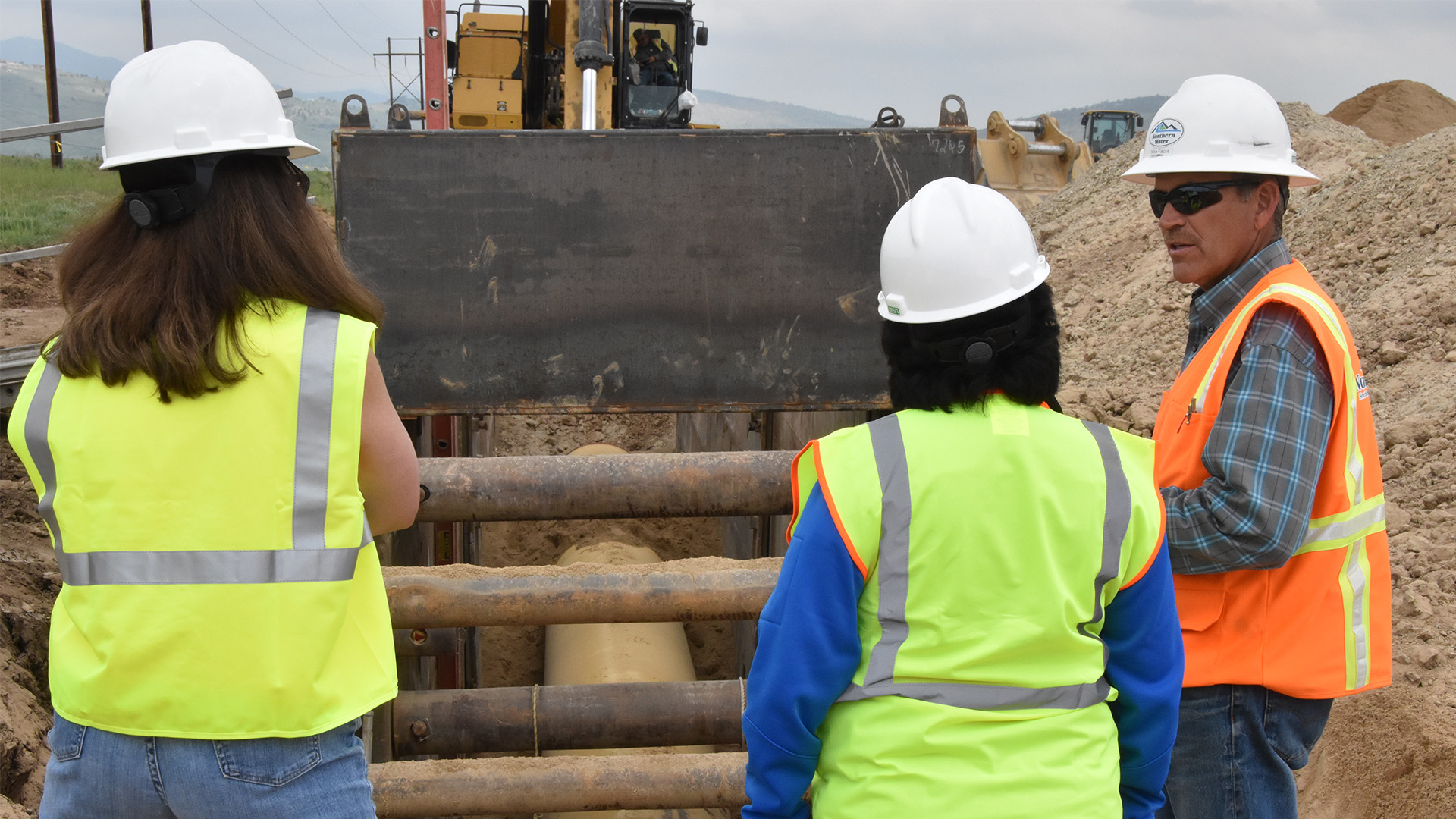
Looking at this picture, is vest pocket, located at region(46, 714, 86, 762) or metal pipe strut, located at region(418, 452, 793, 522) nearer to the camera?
vest pocket, located at region(46, 714, 86, 762)

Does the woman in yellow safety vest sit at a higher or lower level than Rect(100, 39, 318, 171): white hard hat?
lower

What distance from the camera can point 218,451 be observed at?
5.42 feet

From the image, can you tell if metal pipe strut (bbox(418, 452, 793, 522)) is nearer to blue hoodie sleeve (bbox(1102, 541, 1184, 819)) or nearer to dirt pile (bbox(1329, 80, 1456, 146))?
blue hoodie sleeve (bbox(1102, 541, 1184, 819))

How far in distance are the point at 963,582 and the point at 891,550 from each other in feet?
0.37

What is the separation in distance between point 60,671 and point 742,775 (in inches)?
76.3

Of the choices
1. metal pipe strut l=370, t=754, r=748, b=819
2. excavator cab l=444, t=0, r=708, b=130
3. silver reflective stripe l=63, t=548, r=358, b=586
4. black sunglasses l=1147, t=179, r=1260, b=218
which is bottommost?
metal pipe strut l=370, t=754, r=748, b=819

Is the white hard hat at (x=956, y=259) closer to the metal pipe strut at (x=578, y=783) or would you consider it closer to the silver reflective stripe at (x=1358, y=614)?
the silver reflective stripe at (x=1358, y=614)

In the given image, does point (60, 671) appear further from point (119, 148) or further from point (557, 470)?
point (557, 470)

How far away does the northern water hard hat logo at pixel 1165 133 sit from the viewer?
7.83 feet

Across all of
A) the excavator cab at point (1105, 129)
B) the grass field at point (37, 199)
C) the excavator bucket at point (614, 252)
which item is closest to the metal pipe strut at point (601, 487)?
the excavator bucket at point (614, 252)

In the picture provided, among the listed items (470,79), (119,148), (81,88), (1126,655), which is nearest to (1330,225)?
(470,79)

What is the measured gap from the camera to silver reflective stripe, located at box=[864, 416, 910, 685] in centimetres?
154

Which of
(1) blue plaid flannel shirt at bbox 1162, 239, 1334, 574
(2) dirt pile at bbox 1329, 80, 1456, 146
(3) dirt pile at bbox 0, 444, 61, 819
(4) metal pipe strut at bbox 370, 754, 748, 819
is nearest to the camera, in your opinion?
(1) blue plaid flannel shirt at bbox 1162, 239, 1334, 574

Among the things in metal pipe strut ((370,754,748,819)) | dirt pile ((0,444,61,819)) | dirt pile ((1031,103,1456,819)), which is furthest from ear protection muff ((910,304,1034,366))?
dirt pile ((0,444,61,819))
